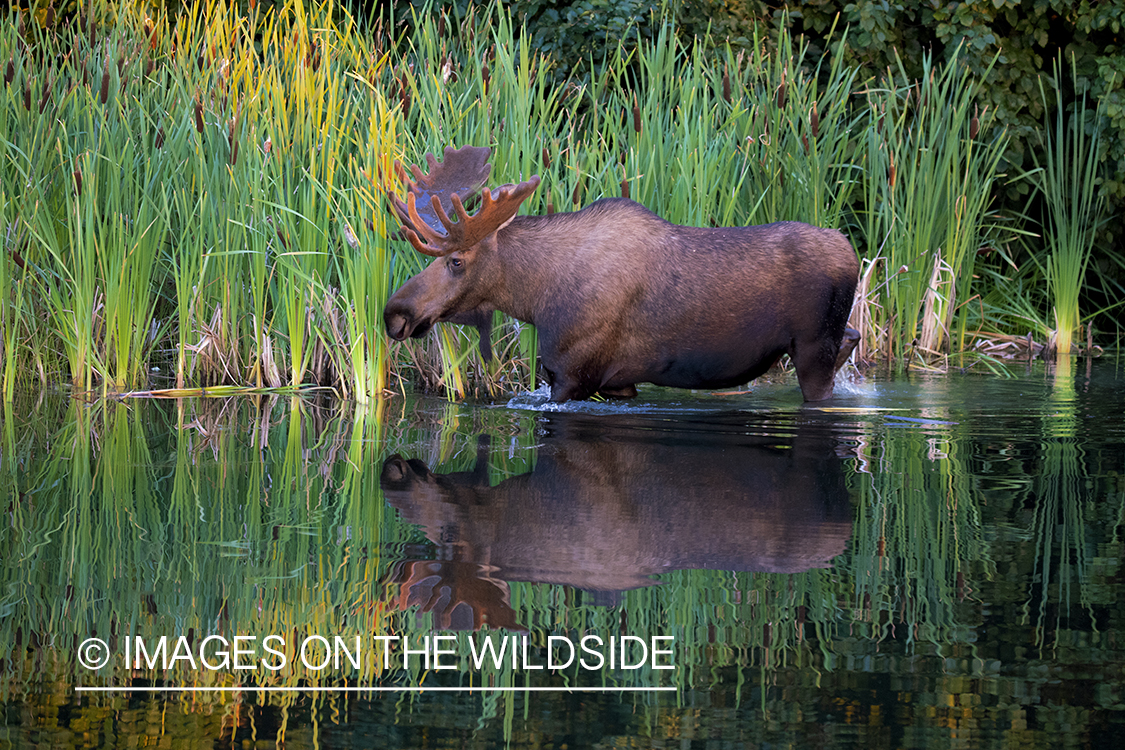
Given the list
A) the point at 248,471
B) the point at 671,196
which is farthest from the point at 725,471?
the point at 671,196

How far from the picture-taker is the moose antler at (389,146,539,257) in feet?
17.4

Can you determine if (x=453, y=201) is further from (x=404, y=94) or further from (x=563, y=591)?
(x=563, y=591)

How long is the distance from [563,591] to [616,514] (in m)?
0.78

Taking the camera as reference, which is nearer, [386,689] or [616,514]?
[386,689]

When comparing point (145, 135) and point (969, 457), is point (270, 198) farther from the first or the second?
point (969, 457)

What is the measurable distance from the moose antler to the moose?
11 millimetres

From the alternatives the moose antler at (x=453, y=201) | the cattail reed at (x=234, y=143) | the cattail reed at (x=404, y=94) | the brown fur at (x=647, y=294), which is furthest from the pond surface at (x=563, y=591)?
the cattail reed at (x=404, y=94)

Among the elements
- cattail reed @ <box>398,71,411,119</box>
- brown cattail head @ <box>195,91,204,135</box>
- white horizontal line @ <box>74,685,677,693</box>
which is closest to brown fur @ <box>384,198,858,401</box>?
cattail reed @ <box>398,71,411,119</box>

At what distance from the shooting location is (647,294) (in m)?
5.48

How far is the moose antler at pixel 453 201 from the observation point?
530 cm

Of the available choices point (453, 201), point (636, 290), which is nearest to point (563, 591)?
point (453, 201)

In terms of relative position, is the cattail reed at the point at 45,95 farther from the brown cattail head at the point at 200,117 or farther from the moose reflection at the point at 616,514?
the moose reflection at the point at 616,514

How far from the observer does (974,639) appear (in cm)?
219

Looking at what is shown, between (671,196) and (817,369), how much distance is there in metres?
1.41
